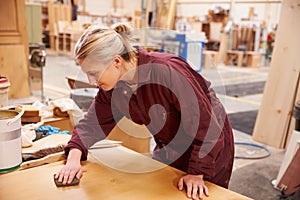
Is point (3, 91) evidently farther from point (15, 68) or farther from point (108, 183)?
point (15, 68)

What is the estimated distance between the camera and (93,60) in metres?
0.91

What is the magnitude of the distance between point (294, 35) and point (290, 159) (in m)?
1.24

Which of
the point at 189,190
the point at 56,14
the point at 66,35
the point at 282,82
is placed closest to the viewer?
the point at 189,190

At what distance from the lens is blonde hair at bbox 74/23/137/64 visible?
899mm

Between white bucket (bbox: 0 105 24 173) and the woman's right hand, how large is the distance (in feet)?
0.51

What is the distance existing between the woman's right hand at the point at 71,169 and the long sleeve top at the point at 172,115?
0.03m

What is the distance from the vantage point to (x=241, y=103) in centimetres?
447

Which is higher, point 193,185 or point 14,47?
point 14,47

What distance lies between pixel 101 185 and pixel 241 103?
3.82 m

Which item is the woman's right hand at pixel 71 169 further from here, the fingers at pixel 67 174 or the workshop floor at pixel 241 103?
the workshop floor at pixel 241 103

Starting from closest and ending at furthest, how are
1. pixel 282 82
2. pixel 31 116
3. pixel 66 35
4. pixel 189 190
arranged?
1. pixel 189 190
2. pixel 31 116
3. pixel 282 82
4. pixel 66 35

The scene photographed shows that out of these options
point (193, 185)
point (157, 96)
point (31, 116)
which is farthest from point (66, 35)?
point (193, 185)

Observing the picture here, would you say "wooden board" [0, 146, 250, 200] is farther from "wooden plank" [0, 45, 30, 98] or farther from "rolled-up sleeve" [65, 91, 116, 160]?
"wooden plank" [0, 45, 30, 98]

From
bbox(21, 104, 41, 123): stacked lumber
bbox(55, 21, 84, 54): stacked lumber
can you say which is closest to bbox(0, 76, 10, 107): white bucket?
bbox(21, 104, 41, 123): stacked lumber
